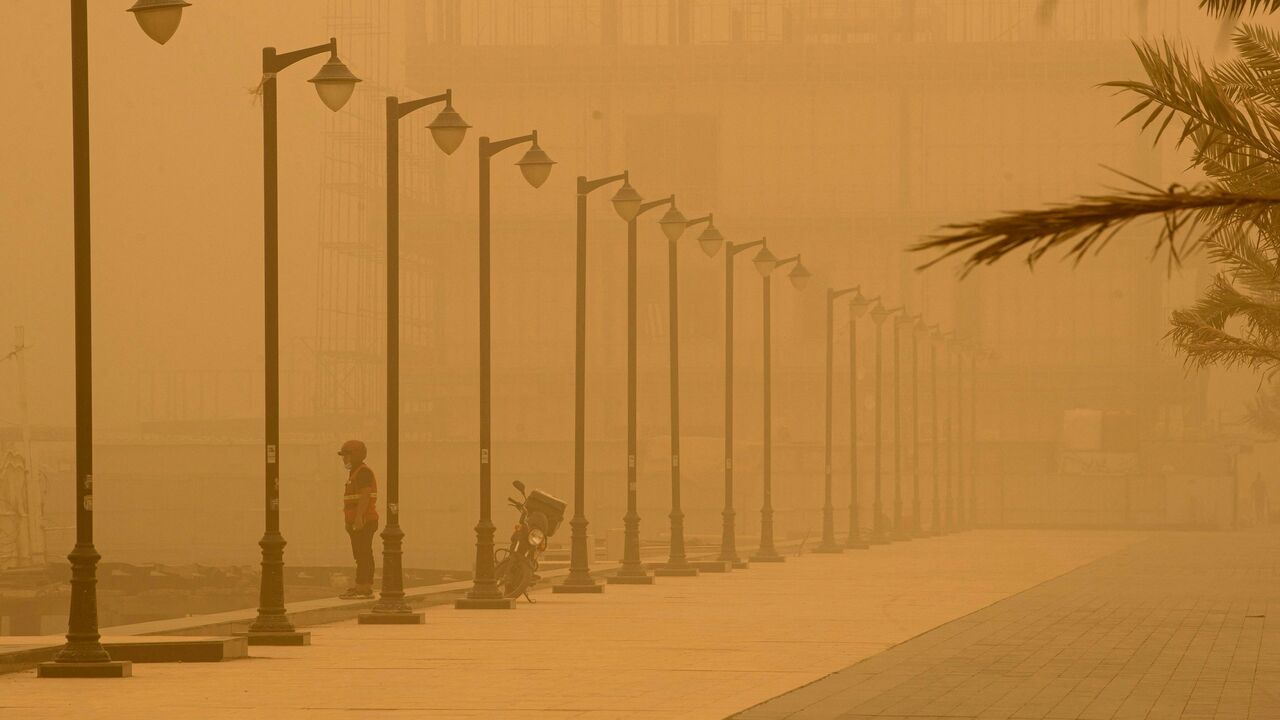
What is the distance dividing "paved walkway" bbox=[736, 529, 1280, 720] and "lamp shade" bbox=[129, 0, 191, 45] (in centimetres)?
773

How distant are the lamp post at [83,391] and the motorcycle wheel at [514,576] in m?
11.2

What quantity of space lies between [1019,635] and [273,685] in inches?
340

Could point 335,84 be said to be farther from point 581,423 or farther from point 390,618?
point 581,423

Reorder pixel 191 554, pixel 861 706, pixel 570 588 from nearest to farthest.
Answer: pixel 861 706, pixel 570 588, pixel 191 554

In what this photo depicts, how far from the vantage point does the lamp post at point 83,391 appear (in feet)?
58.5

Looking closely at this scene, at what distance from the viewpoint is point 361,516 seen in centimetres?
2694

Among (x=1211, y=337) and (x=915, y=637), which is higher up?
(x=1211, y=337)

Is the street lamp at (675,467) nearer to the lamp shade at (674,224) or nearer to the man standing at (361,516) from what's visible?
the lamp shade at (674,224)

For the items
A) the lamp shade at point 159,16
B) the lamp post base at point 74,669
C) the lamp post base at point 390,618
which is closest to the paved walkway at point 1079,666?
the lamp post base at point 74,669

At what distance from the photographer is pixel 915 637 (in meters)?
22.9

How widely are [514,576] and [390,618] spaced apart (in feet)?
15.3

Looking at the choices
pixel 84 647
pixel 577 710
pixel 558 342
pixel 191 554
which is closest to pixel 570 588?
pixel 84 647

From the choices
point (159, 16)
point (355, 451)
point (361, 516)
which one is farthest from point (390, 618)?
point (159, 16)

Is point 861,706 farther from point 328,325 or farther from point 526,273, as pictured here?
point 526,273
